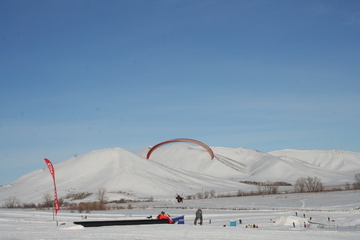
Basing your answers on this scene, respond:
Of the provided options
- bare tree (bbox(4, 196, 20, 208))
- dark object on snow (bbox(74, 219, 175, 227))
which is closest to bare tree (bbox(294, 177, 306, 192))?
bare tree (bbox(4, 196, 20, 208))

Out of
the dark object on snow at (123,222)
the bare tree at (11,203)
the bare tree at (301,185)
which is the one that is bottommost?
the dark object on snow at (123,222)

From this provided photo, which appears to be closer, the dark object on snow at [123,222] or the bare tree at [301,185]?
the dark object on snow at [123,222]

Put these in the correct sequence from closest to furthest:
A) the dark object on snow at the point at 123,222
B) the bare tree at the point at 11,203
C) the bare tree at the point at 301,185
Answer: the dark object on snow at the point at 123,222 → the bare tree at the point at 11,203 → the bare tree at the point at 301,185

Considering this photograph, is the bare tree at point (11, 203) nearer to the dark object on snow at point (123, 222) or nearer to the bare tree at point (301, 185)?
the bare tree at point (301, 185)

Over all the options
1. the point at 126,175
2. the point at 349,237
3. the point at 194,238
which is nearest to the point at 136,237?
the point at 194,238

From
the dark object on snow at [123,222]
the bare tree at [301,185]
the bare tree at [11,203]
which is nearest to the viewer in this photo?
the dark object on snow at [123,222]

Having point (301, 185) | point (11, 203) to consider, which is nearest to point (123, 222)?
point (301, 185)

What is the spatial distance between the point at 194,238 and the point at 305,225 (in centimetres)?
1437

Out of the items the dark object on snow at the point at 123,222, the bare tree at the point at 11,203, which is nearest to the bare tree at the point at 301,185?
the bare tree at the point at 11,203

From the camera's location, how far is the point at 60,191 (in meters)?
150

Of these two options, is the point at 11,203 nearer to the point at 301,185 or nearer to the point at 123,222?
the point at 301,185

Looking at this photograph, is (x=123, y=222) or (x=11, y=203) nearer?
(x=123, y=222)

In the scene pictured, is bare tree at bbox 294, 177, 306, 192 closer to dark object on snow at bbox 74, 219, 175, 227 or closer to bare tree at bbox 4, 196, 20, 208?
bare tree at bbox 4, 196, 20, 208

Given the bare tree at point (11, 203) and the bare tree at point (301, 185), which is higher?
the bare tree at point (301, 185)
